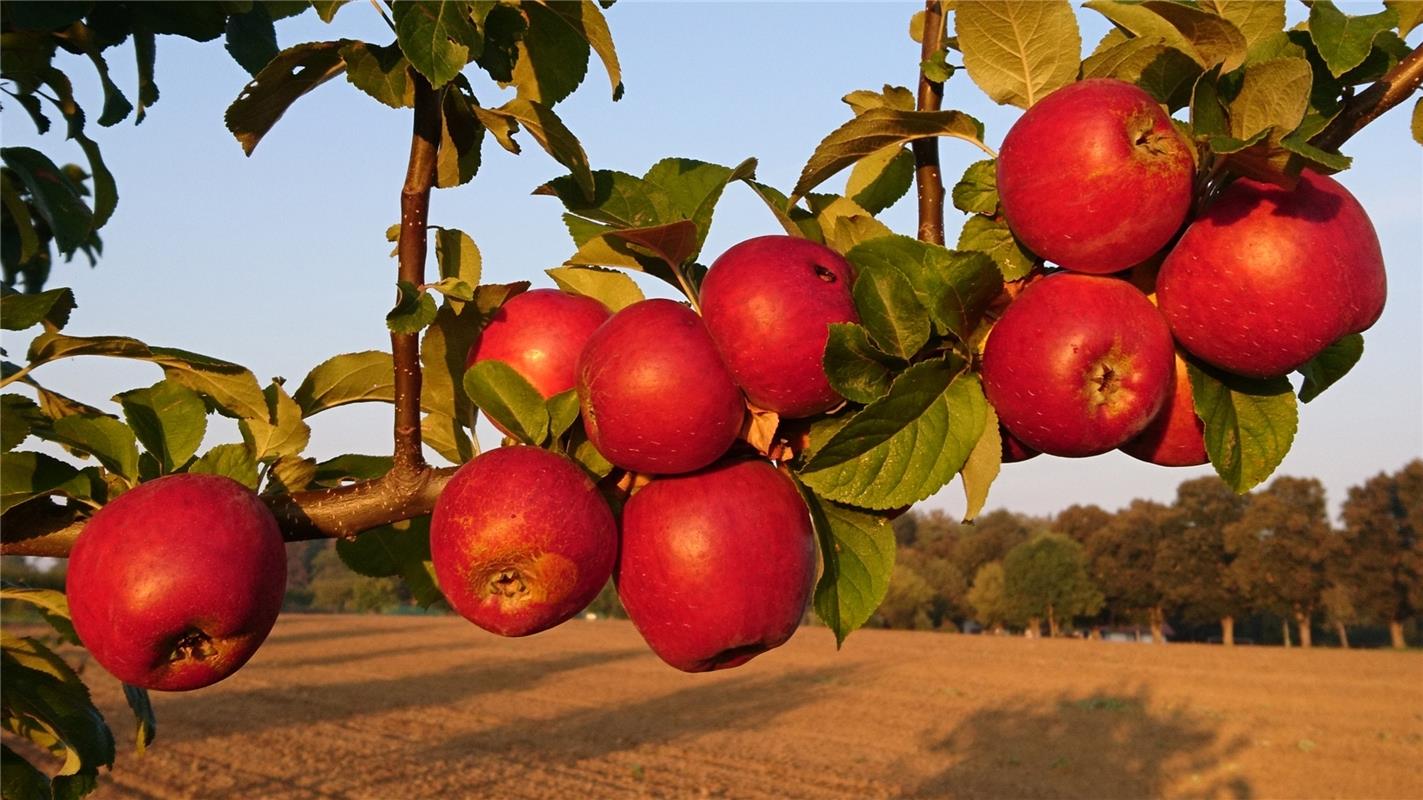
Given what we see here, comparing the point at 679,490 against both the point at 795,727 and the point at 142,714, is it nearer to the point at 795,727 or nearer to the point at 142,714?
the point at 142,714

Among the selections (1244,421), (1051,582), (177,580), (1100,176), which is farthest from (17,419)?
(1051,582)

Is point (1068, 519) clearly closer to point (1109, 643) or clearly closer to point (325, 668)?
point (1109, 643)


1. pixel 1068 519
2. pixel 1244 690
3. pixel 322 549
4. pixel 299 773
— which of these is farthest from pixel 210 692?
pixel 322 549

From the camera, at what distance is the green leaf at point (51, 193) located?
247 cm

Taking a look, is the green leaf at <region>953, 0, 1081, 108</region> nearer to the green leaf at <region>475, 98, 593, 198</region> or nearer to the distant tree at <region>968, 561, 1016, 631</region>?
the green leaf at <region>475, 98, 593, 198</region>

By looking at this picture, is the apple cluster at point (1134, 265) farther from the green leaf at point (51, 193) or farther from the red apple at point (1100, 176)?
the green leaf at point (51, 193)

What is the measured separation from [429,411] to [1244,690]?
3974 centimetres

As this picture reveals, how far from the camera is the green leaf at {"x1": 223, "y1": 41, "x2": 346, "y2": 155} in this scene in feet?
4.16

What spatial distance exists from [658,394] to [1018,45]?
1.77 ft

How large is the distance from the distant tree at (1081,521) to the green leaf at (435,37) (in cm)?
6865

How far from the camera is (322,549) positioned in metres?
101

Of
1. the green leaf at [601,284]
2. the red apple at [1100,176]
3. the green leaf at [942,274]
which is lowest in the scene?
the green leaf at [942,274]

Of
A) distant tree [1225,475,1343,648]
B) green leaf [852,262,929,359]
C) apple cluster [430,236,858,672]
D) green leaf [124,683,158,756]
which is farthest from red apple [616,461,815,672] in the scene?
distant tree [1225,475,1343,648]

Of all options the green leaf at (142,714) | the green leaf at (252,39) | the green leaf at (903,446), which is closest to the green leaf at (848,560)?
the green leaf at (903,446)
